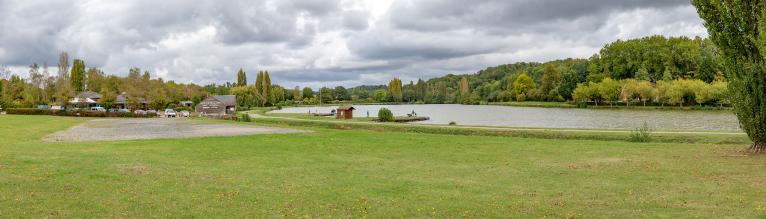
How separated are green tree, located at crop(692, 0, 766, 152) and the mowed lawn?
1575 millimetres

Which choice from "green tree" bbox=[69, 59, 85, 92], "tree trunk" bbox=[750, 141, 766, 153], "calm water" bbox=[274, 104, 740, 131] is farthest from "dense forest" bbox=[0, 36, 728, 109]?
"tree trunk" bbox=[750, 141, 766, 153]

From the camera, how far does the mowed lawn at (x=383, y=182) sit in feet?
38.4

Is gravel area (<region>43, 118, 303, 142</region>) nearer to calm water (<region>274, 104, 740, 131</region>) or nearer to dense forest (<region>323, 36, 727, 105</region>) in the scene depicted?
calm water (<region>274, 104, 740, 131</region>)

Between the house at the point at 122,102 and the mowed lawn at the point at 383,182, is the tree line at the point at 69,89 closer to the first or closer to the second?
the house at the point at 122,102

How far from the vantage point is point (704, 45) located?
395ft

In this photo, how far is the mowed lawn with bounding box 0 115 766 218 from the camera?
461 inches

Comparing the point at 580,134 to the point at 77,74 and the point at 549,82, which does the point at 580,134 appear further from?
the point at 77,74

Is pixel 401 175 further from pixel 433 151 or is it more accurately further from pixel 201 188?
pixel 433 151

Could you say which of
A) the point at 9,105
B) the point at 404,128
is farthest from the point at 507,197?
the point at 9,105

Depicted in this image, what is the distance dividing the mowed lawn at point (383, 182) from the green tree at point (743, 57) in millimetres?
1575

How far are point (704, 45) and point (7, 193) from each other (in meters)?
137

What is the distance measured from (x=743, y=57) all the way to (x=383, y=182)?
15.7 meters

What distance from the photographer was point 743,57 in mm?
20625

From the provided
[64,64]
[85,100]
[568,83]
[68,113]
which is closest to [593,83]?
[568,83]
